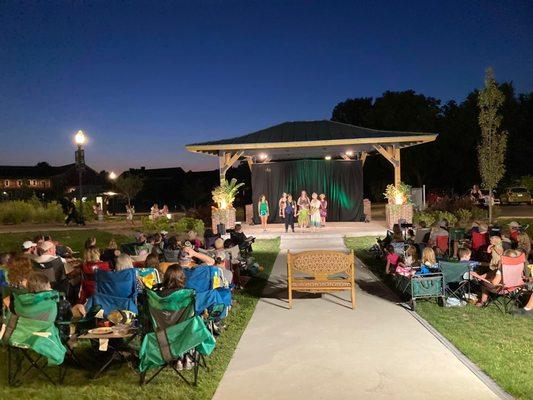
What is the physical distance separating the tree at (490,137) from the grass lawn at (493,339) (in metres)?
13.7

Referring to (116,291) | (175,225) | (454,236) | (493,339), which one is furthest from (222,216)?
(493,339)

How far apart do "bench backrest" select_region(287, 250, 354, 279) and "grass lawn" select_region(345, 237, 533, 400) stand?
1.22 meters

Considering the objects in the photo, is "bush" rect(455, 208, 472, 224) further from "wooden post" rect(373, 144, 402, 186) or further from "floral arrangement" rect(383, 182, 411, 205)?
"wooden post" rect(373, 144, 402, 186)

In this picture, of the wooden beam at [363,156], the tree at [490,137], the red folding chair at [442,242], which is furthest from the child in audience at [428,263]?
the wooden beam at [363,156]

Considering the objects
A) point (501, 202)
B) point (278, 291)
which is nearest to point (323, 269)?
point (278, 291)

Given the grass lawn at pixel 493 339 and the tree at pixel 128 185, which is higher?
the tree at pixel 128 185

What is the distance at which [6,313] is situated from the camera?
516cm

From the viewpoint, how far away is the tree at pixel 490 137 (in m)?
19.5

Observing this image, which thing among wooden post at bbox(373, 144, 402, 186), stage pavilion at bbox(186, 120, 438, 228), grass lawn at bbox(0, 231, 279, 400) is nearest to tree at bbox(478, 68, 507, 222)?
wooden post at bbox(373, 144, 402, 186)

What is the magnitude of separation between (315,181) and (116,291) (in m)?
17.6

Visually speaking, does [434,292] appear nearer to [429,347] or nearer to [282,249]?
[429,347]

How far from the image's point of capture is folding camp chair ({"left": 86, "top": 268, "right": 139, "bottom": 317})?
6.13 metres

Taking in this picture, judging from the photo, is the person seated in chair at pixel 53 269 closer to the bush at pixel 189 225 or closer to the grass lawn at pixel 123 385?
the grass lawn at pixel 123 385

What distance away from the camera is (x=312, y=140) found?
18234 millimetres
